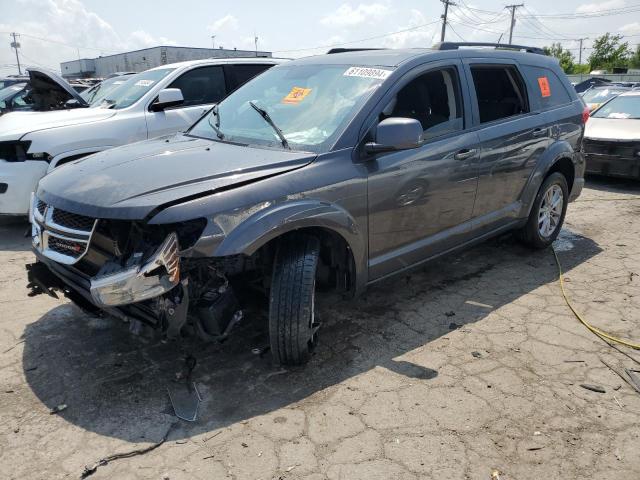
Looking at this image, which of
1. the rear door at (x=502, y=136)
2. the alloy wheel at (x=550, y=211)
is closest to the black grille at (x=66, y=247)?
the rear door at (x=502, y=136)

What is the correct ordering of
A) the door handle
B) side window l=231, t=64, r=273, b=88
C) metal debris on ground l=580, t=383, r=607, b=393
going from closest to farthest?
1. metal debris on ground l=580, t=383, r=607, b=393
2. the door handle
3. side window l=231, t=64, r=273, b=88

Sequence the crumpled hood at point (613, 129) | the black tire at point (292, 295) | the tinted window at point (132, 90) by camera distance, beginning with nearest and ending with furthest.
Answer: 1. the black tire at point (292, 295)
2. the tinted window at point (132, 90)
3. the crumpled hood at point (613, 129)

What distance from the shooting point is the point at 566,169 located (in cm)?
516

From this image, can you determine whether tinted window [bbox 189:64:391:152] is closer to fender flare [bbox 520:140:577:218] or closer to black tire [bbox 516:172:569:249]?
fender flare [bbox 520:140:577:218]

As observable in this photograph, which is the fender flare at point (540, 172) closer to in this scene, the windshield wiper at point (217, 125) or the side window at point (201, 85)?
the windshield wiper at point (217, 125)

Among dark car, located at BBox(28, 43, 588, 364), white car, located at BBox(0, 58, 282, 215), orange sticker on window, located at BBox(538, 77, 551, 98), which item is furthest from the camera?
white car, located at BBox(0, 58, 282, 215)

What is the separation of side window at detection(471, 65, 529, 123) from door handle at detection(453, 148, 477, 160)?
1.12 feet

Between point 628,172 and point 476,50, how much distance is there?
5101mm

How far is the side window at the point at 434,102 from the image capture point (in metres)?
3.63

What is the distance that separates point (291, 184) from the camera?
9.39 feet

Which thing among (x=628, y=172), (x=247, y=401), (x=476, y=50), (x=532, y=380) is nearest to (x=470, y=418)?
(x=532, y=380)

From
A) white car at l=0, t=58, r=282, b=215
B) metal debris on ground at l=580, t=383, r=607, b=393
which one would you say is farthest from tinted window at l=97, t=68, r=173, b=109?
metal debris on ground at l=580, t=383, r=607, b=393

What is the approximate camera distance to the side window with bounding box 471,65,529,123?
4.10 m

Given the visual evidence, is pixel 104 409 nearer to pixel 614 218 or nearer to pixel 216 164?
pixel 216 164
